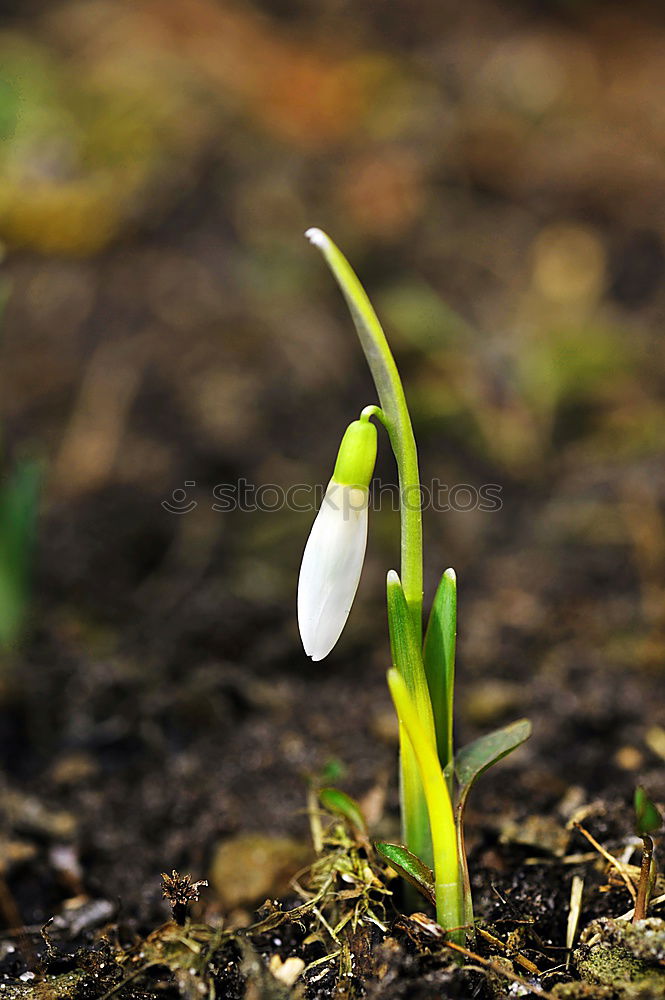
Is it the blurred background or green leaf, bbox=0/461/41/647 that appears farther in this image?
green leaf, bbox=0/461/41/647

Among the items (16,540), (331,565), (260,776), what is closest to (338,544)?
(331,565)

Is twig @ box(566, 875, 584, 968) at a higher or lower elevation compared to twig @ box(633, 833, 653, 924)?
lower

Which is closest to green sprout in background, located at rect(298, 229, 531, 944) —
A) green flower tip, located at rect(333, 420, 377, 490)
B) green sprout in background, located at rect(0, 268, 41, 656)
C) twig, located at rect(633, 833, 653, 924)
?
green flower tip, located at rect(333, 420, 377, 490)

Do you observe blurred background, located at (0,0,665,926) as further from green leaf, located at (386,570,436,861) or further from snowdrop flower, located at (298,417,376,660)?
snowdrop flower, located at (298,417,376,660)

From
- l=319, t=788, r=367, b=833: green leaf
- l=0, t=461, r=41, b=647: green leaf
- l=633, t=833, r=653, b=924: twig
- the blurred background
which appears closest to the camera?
l=633, t=833, r=653, b=924: twig

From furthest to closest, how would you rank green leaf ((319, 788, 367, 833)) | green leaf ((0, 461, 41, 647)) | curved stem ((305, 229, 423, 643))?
green leaf ((0, 461, 41, 647))
green leaf ((319, 788, 367, 833))
curved stem ((305, 229, 423, 643))

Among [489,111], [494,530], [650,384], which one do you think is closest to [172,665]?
[494,530]

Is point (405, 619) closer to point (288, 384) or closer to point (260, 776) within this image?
point (260, 776)

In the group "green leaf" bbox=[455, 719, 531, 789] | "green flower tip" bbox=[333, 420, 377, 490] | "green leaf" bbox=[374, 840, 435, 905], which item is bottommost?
"green leaf" bbox=[374, 840, 435, 905]
